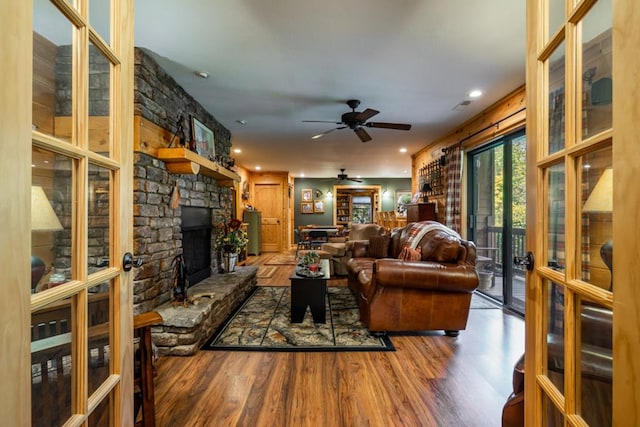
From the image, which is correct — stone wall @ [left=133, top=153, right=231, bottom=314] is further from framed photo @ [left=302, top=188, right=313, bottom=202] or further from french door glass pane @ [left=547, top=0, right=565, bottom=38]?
framed photo @ [left=302, top=188, right=313, bottom=202]

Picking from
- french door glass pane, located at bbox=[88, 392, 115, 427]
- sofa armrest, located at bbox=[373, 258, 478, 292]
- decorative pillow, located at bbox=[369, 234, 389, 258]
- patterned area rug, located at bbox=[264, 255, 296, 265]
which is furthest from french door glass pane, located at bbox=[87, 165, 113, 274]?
patterned area rug, located at bbox=[264, 255, 296, 265]

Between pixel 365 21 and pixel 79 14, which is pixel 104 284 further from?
pixel 365 21

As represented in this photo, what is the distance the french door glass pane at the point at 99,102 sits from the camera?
2.73 feet

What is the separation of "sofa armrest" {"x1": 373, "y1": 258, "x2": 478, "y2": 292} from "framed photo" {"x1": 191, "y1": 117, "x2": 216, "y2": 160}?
2397 mm

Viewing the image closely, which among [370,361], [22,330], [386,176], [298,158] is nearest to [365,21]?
[22,330]

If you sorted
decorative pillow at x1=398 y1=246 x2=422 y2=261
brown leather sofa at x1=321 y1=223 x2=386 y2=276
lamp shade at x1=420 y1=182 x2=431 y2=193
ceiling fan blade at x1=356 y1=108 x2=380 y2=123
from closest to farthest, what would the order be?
decorative pillow at x1=398 y1=246 x2=422 y2=261, ceiling fan blade at x1=356 y1=108 x2=380 y2=123, brown leather sofa at x1=321 y1=223 x2=386 y2=276, lamp shade at x1=420 y1=182 x2=431 y2=193

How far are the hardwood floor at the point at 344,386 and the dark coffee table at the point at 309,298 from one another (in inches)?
23.9

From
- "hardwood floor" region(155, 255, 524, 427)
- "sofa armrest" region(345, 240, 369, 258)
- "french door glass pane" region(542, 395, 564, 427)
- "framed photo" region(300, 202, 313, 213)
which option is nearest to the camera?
"french door glass pane" region(542, 395, 564, 427)

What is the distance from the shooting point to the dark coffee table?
2.90 m

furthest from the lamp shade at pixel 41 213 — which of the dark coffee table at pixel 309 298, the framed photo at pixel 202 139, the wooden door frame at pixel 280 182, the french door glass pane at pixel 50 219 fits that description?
the wooden door frame at pixel 280 182

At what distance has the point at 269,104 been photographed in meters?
3.41

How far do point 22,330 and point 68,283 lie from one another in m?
0.19

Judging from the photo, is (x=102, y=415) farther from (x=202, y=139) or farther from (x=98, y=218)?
(x=202, y=139)

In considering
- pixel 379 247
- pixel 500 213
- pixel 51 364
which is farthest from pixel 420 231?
pixel 51 364
